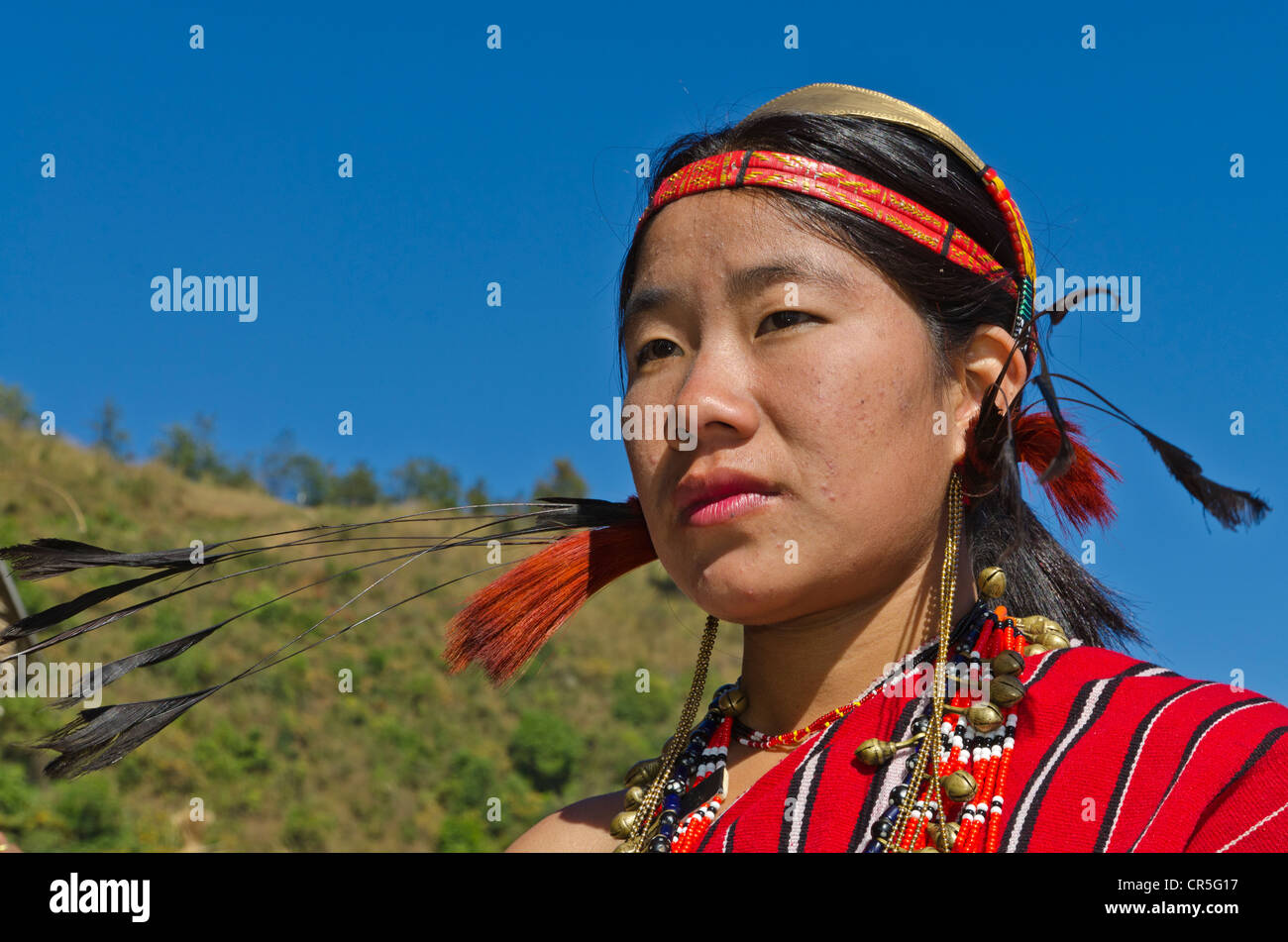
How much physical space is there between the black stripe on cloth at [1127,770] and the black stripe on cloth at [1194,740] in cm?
5

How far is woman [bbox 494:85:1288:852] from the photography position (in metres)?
2.12

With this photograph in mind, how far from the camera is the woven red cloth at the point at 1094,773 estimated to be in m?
1.93

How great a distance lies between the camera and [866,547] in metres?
2.32

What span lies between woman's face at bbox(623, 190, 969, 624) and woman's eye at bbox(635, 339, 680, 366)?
4 cm

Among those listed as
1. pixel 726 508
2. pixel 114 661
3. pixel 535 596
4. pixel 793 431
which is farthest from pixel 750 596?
pixel 114 661

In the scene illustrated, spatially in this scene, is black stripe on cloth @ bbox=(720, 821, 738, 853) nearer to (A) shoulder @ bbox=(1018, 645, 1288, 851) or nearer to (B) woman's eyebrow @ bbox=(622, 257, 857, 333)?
(A) shoulder @ bbox=(1018, 645, 1288, 851)

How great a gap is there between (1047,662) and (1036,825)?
0.43m

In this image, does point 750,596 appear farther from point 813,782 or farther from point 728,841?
point 728,841

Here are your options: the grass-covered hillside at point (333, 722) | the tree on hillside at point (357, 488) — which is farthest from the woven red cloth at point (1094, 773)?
the tree on hillside at point (357, 488)

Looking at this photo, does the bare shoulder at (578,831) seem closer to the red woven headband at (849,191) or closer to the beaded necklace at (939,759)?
the beaded necklace at (939,759)

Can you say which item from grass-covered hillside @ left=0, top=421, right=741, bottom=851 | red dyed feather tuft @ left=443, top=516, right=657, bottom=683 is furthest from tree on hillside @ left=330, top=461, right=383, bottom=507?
red dyed feather tuft @ left=443, top=516, right=657, bottom=683

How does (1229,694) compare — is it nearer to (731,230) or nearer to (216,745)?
(731,230)

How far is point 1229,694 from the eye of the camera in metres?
2.19
